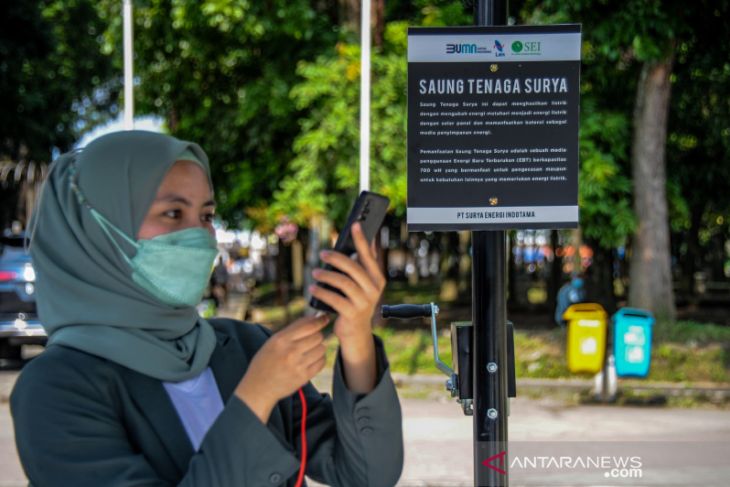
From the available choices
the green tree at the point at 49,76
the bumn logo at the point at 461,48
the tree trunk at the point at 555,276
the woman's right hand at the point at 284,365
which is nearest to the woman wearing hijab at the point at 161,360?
the woman's right hand at the point at 284,365

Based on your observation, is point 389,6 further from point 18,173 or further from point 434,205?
point 18,173

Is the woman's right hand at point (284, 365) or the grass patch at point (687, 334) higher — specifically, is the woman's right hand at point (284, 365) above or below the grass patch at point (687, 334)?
above

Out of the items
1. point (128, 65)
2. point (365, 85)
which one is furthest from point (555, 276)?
point (128, 65)

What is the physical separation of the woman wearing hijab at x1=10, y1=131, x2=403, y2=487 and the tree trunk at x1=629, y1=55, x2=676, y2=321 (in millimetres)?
12379

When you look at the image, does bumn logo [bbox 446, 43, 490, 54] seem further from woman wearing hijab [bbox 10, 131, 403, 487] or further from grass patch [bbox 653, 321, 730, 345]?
grass patch [bbox 653, 321, 730, 345]

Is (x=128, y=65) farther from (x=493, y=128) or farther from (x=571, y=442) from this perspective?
(x=493, y=128)

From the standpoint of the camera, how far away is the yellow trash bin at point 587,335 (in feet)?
32.3

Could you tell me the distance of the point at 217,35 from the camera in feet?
52.5

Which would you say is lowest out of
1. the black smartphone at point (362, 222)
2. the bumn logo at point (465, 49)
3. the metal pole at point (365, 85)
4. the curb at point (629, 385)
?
the curb at point (629, 385)

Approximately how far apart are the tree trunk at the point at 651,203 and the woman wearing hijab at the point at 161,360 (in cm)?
1238

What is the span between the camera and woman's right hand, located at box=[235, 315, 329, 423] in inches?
58.3

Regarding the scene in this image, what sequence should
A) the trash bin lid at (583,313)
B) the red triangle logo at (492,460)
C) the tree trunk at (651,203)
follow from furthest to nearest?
the tree trunk at (651,203)
the trash bin lid at (583,313)
the red triangle logo at (492,460)

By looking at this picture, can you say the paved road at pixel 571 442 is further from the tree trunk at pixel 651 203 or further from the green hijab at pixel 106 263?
the green hijab at pixel 106 263

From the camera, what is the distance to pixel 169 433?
1.67m
